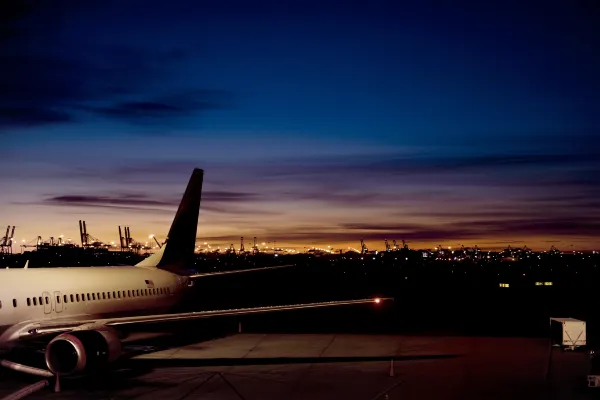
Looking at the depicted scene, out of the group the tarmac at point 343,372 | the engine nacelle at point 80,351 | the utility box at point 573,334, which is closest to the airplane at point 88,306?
the engine nacelle at point 80,351

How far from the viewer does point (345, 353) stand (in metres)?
28.7

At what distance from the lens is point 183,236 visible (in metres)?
37.7

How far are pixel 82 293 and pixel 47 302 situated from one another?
7.50 feet

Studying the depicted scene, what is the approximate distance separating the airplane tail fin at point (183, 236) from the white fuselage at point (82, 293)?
4.26ft

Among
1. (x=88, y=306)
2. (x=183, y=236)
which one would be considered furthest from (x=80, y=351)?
(x=183, y=236)

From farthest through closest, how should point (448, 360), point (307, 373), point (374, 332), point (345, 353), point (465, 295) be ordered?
point (465, 295)
point (374, 332)
point (345, 353)
point (448, 360)
point (307, 373)

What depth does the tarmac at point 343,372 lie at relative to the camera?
829 inches

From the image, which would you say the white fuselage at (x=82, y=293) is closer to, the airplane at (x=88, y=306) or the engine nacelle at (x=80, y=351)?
the airplane at (x=88, y=306)

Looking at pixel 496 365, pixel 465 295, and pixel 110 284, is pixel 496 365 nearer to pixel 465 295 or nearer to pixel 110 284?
pixel 110 284

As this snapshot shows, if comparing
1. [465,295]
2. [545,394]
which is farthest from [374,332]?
[465,295]

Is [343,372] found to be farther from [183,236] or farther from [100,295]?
[183,236]

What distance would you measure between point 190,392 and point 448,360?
10.7 metres

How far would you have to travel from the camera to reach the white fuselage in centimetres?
2431

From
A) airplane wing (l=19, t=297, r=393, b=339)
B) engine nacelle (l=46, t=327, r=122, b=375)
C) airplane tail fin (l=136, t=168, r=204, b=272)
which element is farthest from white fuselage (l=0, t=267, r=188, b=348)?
engine nacelle (l=46, t=327, r=122, b=375)
